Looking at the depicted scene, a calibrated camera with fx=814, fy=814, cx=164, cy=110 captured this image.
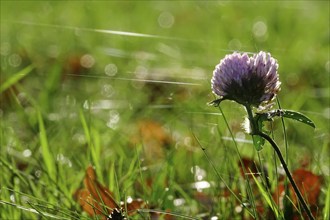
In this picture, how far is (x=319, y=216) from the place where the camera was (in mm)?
1754

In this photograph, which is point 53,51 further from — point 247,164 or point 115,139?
point 247,164

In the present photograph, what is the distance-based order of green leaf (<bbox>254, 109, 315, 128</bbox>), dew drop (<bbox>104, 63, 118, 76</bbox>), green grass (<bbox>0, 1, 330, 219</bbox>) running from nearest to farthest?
1. green leaf (<bbox>254, 109, 315, 128</bbox>)
2. green grass (<bbox>0, 1, 330, 219</bbox>)
3. dew drop (<bbox>104, 63, 118, 76</bbox>)

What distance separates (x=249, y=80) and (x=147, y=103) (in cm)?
161

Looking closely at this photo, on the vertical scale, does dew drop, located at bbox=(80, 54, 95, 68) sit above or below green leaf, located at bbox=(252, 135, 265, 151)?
above

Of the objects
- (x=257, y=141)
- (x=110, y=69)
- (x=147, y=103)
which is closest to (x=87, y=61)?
(x=110, y=69)

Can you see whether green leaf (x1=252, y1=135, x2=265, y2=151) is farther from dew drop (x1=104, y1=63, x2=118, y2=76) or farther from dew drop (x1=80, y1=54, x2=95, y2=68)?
dew drop (x1=80, y1=54, x2=95, y2=68)

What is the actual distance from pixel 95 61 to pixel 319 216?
1992 millimetres

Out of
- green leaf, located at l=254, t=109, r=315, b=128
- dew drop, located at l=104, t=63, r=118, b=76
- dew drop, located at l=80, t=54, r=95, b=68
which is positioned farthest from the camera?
dew drop, located at l=80, t=54, r=95, b=68

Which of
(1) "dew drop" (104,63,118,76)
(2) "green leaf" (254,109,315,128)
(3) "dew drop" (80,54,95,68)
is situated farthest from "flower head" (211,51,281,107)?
(3) "dew drop" (80,54,95,68)

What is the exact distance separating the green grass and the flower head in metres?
0.11

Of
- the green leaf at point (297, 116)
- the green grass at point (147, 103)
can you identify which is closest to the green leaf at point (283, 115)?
the green leaf at point (297, 116)

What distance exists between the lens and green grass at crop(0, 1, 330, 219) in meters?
1.78

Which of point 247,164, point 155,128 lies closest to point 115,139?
point 155,128

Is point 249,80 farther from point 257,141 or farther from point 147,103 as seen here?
point 147,103
